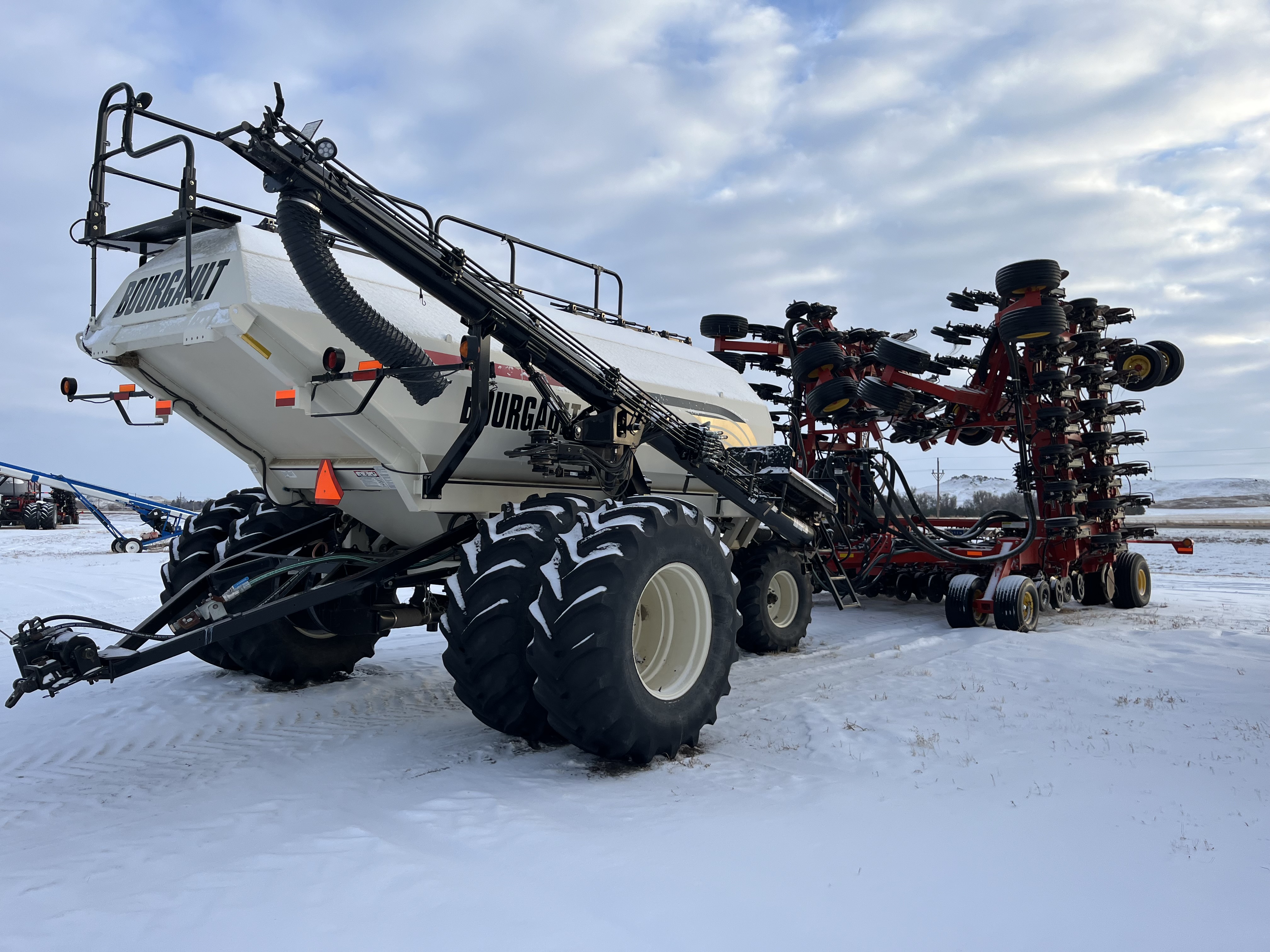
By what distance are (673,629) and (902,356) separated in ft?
23.7

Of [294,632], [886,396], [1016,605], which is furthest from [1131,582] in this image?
[294,632]

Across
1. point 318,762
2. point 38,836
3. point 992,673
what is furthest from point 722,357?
point 38,836

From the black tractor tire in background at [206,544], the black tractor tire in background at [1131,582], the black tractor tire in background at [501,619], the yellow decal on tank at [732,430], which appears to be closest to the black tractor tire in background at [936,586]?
the black tractor tire in background at [1131,582]

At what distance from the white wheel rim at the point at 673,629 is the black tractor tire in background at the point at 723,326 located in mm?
6845

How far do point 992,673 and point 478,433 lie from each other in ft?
16.4

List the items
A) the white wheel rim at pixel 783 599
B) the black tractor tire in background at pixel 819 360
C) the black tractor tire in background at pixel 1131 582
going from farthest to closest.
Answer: the black tractor tire in background at pixel 1131 582
the black tractor tire in background at pixel 819 360
the white wheel rim at pixel 783 599

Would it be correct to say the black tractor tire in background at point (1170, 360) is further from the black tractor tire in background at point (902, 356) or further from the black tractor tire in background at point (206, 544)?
the black tractor tire in background at point (206, 544)

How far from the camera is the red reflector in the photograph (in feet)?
16.1

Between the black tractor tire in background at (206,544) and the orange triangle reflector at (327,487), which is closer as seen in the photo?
the orange triangle reflector at (327,487)

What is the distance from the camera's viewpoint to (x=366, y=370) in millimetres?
5031

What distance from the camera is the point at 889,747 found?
17.1ft

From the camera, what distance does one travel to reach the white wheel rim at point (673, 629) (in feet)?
17.9

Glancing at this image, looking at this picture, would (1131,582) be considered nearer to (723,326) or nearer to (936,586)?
(936,586)

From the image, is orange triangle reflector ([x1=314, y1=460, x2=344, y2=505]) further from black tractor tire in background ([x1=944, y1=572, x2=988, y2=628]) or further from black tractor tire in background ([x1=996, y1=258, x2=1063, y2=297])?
black tractor tire in background ([x1=996, y1=258, x2=1063, y2=297])
